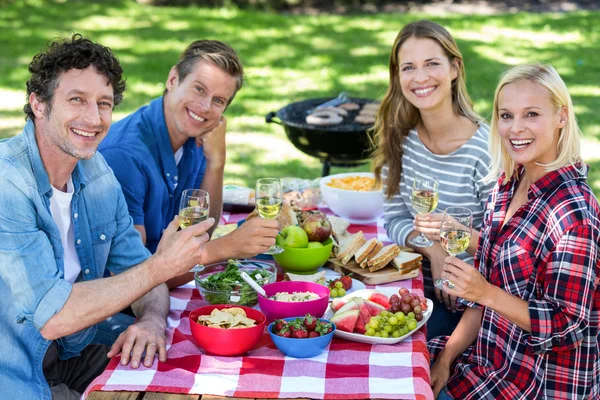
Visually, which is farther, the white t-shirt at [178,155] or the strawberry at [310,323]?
the white t-shirt at [178,155]

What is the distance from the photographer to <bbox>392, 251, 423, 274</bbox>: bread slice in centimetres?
354

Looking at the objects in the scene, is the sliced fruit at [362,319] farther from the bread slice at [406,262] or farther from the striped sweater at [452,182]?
the striped sweater at [452,182]

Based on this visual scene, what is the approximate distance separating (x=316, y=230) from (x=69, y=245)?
3.65 feet

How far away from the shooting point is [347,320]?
2.89 m

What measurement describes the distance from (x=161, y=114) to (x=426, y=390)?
2.07 meters

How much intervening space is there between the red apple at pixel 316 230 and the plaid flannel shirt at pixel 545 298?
0.81 m

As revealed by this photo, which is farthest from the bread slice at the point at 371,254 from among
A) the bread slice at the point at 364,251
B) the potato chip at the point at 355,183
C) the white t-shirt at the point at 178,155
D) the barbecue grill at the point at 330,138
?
the barbecue grill at the point at 330,138

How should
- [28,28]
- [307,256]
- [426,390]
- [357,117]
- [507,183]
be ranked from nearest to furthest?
[426,390]
[507,183]
[307,256]
[357,117]
[28,28]

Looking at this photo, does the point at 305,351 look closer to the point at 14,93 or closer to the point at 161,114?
the point at 161,114

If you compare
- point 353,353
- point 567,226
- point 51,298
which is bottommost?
point 353,353

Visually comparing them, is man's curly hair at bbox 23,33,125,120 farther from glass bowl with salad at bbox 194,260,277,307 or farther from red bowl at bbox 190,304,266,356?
red bowl at bbox 190,304,266,356

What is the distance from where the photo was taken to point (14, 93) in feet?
33.2

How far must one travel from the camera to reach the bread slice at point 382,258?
3.54m

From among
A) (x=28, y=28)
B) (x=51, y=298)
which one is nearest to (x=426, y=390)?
(x=51, y=298)
